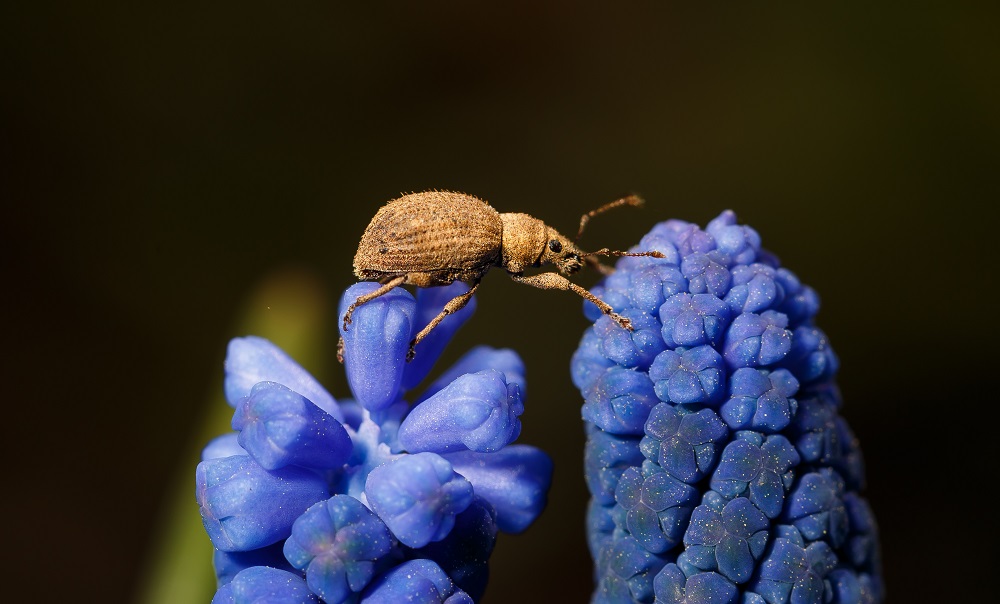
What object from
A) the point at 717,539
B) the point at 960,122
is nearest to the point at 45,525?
the point at 717,539

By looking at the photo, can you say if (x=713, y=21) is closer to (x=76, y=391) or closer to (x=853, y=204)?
(x=853, y=204)

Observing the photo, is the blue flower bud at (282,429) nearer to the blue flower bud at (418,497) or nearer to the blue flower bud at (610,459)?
the blue flower bud at (418,497)

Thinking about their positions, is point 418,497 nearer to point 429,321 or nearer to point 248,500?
point 248,500

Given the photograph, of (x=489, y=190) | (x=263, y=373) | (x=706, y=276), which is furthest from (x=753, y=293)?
(x=489, y=190)

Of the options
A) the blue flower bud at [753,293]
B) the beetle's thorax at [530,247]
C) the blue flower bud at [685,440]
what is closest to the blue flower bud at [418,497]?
the blue flower bud at [685,440]

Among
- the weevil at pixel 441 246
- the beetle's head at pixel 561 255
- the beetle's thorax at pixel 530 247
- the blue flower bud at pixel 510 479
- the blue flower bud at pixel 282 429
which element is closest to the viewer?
the blue flower bud at pixel 282 429

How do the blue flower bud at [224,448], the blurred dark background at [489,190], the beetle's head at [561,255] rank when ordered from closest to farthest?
the blue flower bud at [224,448]
the beetle's head at [561,255]
the blurred dark background at [489,190]
